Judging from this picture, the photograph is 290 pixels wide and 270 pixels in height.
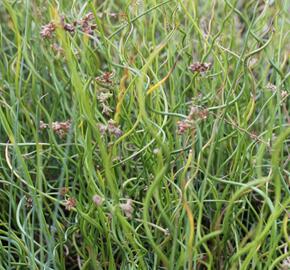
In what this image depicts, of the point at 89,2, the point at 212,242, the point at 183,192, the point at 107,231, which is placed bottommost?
the point at 212,242

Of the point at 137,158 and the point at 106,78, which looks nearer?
the point at 106,78

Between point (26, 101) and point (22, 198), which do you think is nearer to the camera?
point (22, 198)

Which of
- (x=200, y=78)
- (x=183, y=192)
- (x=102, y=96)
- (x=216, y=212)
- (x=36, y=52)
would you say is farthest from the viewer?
(x=36, y=52)

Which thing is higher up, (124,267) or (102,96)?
(102,96)

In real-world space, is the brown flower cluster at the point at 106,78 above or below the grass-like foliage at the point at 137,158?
above

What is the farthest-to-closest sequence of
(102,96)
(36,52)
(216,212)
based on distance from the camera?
(36,52) → (216,212) → (102,96)

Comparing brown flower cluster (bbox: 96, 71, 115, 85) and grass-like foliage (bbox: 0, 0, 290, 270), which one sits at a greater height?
brown flower cluster (bbox: 96, 71, 115, 85)

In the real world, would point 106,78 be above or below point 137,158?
above

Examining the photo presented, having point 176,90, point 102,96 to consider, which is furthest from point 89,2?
point 176,90

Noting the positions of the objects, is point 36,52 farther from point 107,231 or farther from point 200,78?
point 107,231

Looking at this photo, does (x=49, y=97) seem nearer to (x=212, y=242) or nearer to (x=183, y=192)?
(x=212, y=242)
